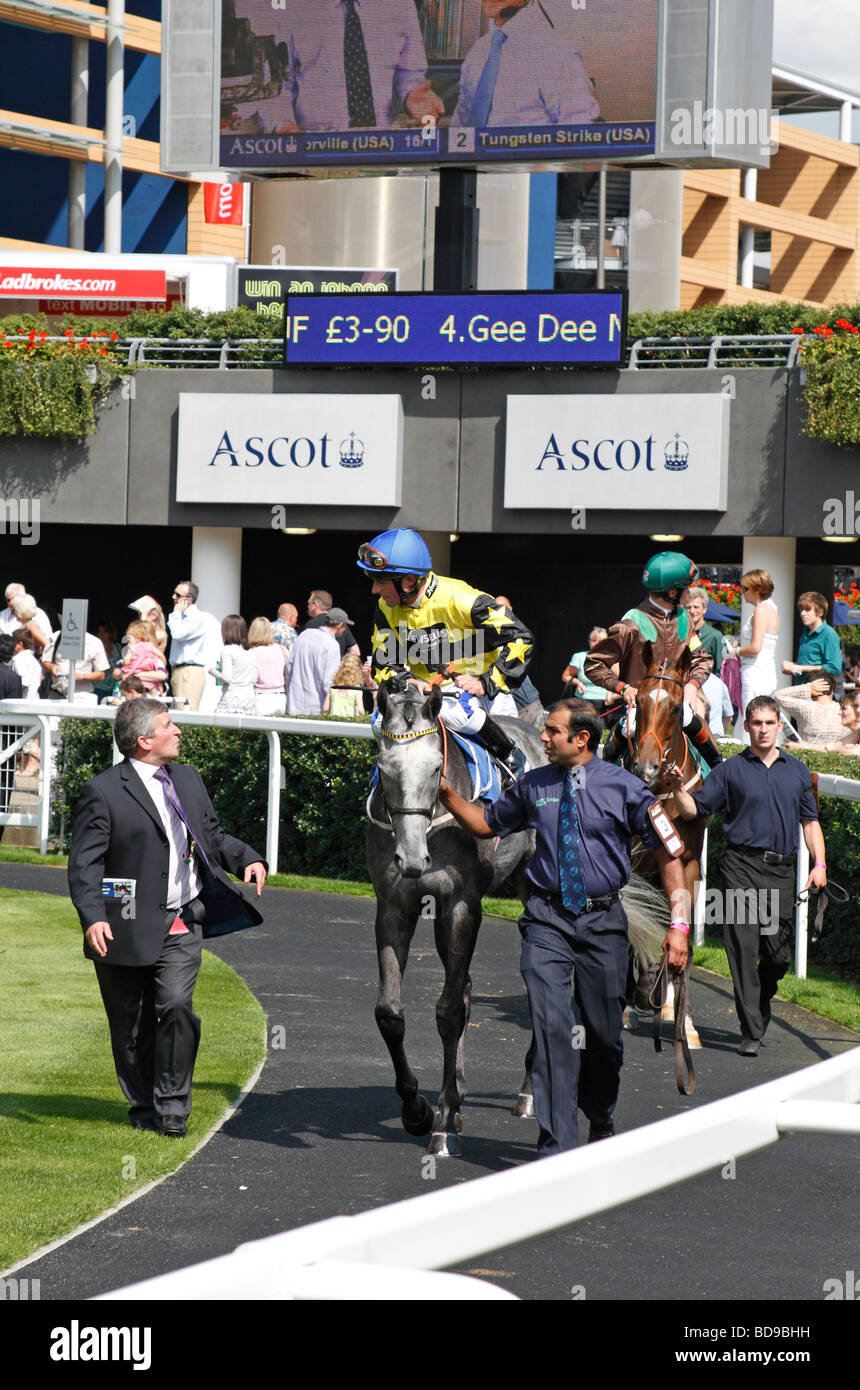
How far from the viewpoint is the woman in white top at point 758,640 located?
43.2ft

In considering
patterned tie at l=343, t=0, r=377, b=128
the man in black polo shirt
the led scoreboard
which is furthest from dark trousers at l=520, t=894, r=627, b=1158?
patterned tie at l=343, t=0, r=377, b=128

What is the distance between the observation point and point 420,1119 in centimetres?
698

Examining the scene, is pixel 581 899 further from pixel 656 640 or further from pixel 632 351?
pixel 632 351

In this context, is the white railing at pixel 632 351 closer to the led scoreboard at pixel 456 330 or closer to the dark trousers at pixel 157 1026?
the led scoreboard at pixel 456 330

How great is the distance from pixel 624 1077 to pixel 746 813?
5.59 feet

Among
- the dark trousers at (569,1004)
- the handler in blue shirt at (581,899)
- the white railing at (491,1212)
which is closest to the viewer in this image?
the white railing at (491,1212)

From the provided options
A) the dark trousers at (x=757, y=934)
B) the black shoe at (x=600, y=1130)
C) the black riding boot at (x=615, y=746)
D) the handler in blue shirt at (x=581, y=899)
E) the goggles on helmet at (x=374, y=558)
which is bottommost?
the black shoe at (x=600, y=1130)

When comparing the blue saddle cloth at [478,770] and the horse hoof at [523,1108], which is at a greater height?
the blue saddle cloth at [478,770]

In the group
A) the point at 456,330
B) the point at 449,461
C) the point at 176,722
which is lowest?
Answer: the point at 176,722

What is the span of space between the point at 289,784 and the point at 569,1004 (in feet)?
28.6

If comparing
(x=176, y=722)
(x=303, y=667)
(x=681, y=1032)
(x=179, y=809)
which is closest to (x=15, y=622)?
(x=303, y=667)

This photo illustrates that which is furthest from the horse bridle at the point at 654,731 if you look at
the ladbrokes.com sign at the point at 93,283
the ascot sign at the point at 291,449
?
the ladbrokes.com sign at the point at 93,283

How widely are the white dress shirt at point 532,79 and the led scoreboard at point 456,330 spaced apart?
211 cm

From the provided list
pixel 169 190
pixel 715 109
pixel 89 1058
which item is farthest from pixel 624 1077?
pixel 169 190
